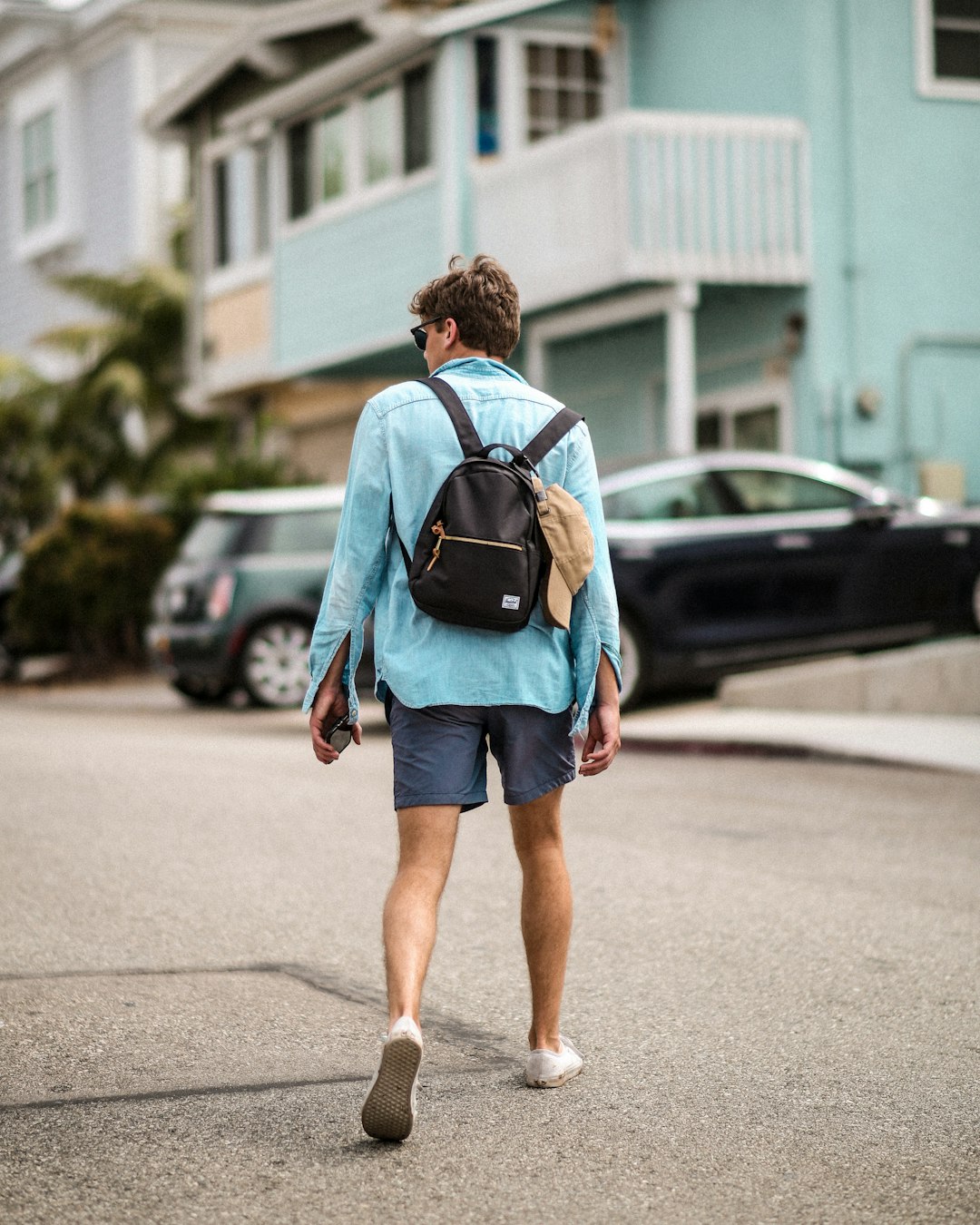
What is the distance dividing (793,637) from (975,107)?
734 centimetres

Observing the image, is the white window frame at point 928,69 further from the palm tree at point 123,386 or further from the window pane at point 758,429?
the palm tree at point 123,386

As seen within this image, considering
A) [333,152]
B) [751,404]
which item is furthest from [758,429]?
[333,152]

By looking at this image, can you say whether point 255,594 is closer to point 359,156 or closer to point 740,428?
point 740,428

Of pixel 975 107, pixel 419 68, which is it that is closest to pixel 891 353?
pixel 975 107

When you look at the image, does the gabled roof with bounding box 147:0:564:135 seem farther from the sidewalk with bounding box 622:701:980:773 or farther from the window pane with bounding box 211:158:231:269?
the sidewalk with bounding box 622:701:980:773

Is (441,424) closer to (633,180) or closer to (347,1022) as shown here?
(347,1022)

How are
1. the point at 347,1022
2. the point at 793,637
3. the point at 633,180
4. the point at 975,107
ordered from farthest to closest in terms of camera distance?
the point at 975,107, the point at 633,180, the point at 793,637, the point at 347,1022

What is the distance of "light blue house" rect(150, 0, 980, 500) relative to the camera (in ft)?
58.3

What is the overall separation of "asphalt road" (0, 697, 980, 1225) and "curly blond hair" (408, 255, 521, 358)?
5.59 ft

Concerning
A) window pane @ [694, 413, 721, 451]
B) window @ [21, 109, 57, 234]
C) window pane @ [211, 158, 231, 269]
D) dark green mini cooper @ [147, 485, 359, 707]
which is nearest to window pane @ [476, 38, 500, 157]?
window pane @ [694, 413, 721, 451]

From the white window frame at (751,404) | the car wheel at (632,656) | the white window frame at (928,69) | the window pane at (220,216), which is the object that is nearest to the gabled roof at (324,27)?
the window pane at (220,216)

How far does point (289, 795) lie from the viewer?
10.0m

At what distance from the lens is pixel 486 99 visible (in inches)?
801

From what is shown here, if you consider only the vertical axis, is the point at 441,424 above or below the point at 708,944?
above
